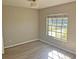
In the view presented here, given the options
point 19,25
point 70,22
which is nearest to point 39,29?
point 19,25

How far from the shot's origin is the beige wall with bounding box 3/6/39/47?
15.2ft

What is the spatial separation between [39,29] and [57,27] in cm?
166

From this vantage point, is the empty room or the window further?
the window

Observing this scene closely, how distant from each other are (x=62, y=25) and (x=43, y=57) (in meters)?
1.93

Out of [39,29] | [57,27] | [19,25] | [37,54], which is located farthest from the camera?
[39,29]

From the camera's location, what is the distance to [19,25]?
17.0 feet

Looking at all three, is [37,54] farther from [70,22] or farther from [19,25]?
[19,25]

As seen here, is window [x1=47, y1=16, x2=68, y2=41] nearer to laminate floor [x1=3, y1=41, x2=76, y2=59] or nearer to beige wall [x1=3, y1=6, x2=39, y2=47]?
laminate floor [x1=3, y1=41, x2=76, y2=59]

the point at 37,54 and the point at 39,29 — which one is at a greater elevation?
the point at 39,29

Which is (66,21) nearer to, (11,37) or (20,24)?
(20,24)

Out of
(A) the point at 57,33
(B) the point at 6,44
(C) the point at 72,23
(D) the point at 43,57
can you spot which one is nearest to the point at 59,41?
(A) the point at 57,33

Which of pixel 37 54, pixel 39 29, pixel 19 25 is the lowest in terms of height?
pixel 37 54

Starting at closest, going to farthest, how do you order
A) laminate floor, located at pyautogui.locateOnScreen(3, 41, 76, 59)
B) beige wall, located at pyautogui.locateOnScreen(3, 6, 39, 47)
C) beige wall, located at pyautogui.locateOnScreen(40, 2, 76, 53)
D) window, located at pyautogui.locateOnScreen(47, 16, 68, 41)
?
1. laminate floor, located at pyautogui.locateOnScreen(3, 41, 76, 59)
2. beige wall, located at pyautogui.locateOnScreen(40, 2, 76, 53)
3. window, located at pyautogui.locateOnScreen(47, 16, 68, 41)
4. beige wall, located at pyautogui.locateOnScreen(3, 6, 39, 47)

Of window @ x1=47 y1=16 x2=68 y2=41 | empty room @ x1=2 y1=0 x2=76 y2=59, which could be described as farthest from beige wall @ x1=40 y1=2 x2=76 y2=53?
window @ x1=47 y1=16 x2=68 y2=41
